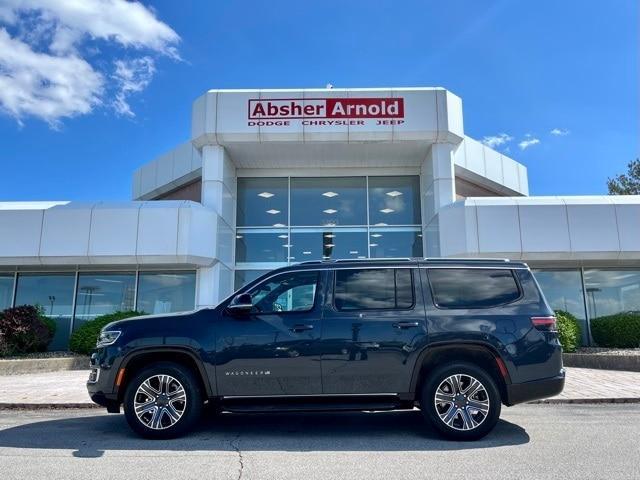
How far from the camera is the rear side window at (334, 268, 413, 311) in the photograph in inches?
227

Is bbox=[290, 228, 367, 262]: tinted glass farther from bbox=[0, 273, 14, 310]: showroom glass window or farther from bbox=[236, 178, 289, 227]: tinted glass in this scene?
bbox=[0, 273, 14, 310]: showroom glass window

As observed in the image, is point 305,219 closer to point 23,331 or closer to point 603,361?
point 23,331

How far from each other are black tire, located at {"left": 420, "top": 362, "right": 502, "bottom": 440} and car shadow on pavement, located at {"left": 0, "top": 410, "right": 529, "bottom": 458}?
142 millimetres

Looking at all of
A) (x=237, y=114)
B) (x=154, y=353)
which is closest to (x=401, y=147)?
(x=237, y=114)

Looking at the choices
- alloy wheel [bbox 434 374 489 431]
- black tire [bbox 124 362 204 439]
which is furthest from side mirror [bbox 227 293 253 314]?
alloy wheel [bbox 434 374 489 431]

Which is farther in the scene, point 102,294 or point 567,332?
point 102,294

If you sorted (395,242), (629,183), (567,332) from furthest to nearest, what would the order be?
1. (629,183)
2. (395,242)
3. (567,332)

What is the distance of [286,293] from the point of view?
19.6 ft

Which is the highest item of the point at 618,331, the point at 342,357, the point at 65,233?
the point at 65,233

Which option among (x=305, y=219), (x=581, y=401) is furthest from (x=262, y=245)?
(x=581, y=401)

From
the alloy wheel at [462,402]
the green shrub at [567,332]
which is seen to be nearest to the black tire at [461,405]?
the alloy wheel at [462,402]

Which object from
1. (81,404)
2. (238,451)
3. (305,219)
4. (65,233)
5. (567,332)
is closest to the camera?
(238,451)

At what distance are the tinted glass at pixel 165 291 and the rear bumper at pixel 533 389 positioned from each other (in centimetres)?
1119

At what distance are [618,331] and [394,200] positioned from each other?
7427mm
